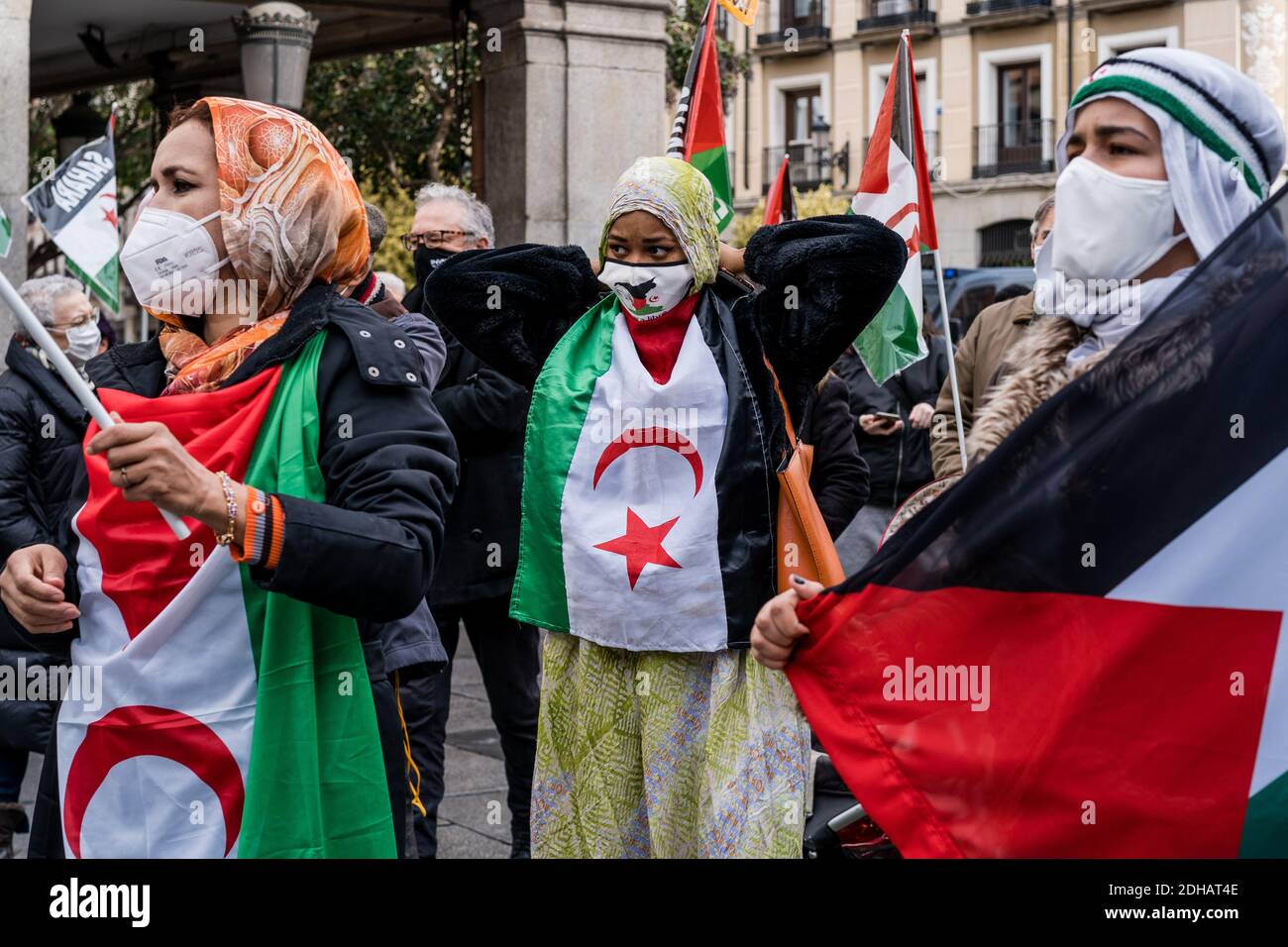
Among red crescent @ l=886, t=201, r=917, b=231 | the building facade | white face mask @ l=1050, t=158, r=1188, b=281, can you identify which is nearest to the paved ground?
red crescent @ l=886, t=201, r=917, b=231

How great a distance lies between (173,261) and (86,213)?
5.72 meters

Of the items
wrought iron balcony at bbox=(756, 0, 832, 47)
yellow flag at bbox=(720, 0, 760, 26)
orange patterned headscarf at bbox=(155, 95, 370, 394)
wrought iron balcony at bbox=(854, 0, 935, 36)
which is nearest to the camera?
orange patterned headscarf at bbox=(155, 95, 370, 394)

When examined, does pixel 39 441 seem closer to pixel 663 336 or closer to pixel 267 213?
pixel 663 336

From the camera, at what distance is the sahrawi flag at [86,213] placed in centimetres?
782

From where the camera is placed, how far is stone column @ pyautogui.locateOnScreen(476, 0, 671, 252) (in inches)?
362

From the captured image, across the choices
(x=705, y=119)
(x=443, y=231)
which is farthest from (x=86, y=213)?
(x=705, y=119)

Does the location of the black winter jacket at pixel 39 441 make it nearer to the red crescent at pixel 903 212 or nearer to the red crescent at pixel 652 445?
the red crescent at pixel 652 445

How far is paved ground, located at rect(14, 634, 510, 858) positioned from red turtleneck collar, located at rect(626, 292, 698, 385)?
1582mm

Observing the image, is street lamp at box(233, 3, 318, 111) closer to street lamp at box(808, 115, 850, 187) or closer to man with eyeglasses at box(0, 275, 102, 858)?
man with eyeglasses at box(0, 275, 102, 858)

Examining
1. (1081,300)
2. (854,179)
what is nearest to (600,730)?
(1081,300)

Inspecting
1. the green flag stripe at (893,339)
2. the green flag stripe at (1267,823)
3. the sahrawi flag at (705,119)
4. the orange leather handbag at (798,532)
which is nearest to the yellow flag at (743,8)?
the sahrawi flag at (705,119)
